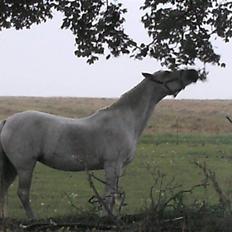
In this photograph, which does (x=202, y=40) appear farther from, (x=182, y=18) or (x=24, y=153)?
(x=24, y=153)

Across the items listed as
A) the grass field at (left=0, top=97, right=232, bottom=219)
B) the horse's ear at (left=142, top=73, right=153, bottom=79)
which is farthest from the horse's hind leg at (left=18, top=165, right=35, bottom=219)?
the horse's ear at (left=142, top=73, right=153, bottom=79)

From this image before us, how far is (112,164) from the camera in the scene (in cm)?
824

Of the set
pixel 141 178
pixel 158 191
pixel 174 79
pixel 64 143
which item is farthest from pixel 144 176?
pixel 64 143

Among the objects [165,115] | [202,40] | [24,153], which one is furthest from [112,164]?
[165,115]

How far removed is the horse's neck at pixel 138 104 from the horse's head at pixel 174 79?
0.31 ft

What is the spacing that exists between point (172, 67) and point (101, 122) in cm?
219

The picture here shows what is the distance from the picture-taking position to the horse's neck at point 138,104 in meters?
8.59

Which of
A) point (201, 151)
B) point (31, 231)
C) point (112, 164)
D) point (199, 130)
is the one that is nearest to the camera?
point (31, 231)

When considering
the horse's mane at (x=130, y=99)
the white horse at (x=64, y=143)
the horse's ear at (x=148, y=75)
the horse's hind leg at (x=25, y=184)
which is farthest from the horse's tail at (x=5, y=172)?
the horse's ear at (x=148, y=75)

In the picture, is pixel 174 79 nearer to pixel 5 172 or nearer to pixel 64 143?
pixel 64 143

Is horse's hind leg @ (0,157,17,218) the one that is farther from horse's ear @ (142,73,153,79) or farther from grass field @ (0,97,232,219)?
horse's ear @ (142,73,153,79)

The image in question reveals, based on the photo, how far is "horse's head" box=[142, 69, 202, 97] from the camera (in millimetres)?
8727

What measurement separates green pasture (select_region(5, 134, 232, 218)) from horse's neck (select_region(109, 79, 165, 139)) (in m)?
0.61

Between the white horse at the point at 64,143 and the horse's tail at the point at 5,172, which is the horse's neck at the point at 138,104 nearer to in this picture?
the white horse at the point at 64,143
